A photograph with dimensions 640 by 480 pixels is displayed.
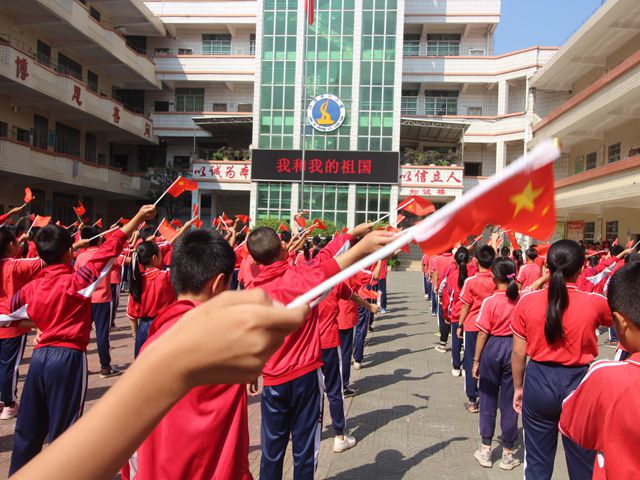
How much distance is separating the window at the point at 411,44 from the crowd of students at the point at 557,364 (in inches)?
1057

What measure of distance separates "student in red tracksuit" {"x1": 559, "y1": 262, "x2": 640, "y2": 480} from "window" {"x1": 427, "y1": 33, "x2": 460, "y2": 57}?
3117 cm

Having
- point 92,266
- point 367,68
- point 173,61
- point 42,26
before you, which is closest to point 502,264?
point 92,266

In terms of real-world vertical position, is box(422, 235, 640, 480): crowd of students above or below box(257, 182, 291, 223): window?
below

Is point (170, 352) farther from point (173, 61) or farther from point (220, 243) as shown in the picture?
point (173, 61)

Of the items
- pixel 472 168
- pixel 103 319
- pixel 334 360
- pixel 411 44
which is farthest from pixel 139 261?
pixel 411 44

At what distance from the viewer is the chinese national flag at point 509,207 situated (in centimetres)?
109

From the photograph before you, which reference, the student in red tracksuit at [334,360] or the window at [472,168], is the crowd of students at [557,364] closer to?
the student in red tracksuit at [334,360]

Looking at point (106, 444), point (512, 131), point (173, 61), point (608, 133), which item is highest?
point (173, 61)

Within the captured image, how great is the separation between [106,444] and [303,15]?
94.9 feet

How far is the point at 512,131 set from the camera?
88.2 ft

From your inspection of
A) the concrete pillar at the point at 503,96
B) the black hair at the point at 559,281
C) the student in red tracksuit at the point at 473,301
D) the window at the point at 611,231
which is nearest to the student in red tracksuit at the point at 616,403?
the black hair at the point at 559,281

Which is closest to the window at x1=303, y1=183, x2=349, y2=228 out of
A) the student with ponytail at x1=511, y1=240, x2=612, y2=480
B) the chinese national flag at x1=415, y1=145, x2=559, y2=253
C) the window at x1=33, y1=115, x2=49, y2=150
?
the window at x1=33, y1=115, x2=49, y2=150

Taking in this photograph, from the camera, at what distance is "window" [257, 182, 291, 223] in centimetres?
2696

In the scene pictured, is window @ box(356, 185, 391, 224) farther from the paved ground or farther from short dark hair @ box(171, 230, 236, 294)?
short dark hair @ box(171, 230, 236, 294)
